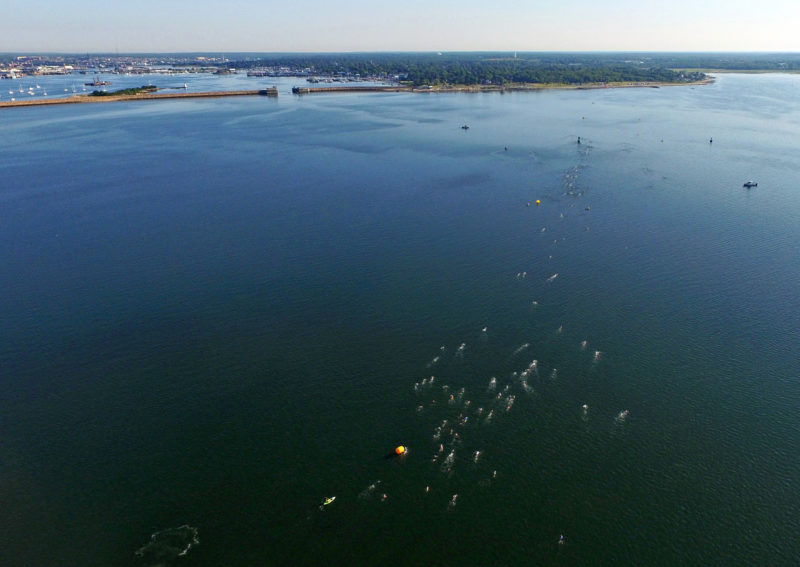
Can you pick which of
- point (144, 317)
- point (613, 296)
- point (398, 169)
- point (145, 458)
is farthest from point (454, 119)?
point (145, 458)

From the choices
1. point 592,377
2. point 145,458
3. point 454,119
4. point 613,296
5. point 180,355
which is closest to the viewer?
point 145,458

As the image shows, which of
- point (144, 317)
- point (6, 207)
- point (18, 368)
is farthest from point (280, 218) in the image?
point (6, 207)

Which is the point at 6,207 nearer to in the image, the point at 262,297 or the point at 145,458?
the point at 262,297

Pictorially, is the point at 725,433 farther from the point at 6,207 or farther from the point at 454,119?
the point at 454,119

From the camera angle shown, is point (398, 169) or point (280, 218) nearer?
point (280, 218)

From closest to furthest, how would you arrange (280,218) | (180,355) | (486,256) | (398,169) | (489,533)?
(489,533), (180,355), (486,256), (280,218), (398,169)

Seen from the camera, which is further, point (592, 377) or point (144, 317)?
point (144, 317)
